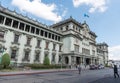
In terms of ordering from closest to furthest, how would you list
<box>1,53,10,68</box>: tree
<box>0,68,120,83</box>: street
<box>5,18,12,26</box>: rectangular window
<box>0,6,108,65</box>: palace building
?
<box>0,68,120,83</box>: street, <box>1,53,10,68</box>: tree, <box>0,6,108,65</box>: palace building, <box>5,18,12,26</box>: rectangular window

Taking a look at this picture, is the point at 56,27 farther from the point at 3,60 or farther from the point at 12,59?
the point at 3,60

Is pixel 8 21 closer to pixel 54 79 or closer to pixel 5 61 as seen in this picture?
pixel 5 61

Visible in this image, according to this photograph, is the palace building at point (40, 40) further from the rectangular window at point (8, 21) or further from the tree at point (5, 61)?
the tree at point (5, 61)

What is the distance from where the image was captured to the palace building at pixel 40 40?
94.7 ft

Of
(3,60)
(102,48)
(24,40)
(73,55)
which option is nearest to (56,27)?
(73,55)

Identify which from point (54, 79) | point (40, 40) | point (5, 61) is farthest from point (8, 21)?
point (54, 79)

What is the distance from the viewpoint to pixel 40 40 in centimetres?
3712

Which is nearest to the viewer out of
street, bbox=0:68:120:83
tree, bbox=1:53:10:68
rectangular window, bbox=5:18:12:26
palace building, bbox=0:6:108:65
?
street, bbox=0:68:120:83

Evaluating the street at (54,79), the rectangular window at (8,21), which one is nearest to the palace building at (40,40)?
the rectangular window at (8,21)

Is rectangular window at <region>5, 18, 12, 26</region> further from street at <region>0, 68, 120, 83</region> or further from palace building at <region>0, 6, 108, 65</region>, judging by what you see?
street at <region>0, 68, 120, 83</region>

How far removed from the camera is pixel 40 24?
38031 mm

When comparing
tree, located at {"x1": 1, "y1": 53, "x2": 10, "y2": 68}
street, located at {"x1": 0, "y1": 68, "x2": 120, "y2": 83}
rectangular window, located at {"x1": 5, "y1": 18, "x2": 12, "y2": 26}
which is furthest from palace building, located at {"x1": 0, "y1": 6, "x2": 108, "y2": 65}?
street, located at {"x1": 0, "y1": 68, "x2": 120, "y2": 83}

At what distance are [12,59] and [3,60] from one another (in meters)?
4.62

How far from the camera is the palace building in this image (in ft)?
94.7
